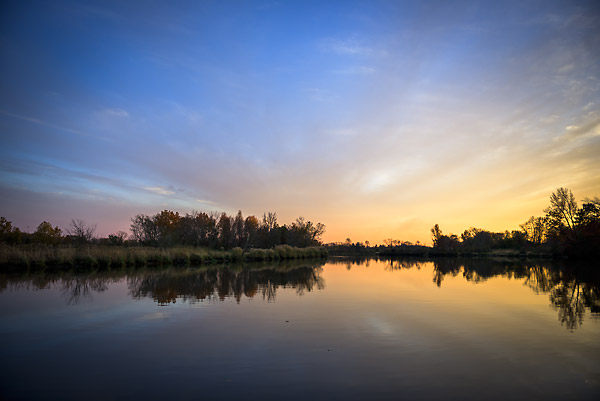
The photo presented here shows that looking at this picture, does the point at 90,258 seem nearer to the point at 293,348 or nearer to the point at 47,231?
the point at 293,348

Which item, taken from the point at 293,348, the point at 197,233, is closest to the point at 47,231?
the point at 197,233

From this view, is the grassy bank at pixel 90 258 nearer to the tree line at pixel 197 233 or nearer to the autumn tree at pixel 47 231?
the tree line at pixel 197 233

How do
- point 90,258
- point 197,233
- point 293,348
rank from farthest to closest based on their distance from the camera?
1. point 197,233
2. point 90,258
3. point 293,348

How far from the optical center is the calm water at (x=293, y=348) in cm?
478

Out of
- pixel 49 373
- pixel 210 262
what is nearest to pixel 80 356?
pixel 49 373

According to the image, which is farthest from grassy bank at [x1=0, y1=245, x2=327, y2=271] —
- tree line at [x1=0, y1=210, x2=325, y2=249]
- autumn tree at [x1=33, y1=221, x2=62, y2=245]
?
autumn tree at [x1=33, y1=221, x2=62, y2=245]

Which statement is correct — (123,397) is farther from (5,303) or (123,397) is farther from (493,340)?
(5,303)

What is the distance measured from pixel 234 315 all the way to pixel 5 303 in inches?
316

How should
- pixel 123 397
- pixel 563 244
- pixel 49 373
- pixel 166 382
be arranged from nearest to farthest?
pixel 123 397
pixel 166 382
pixel 49 373
pixel 563 244

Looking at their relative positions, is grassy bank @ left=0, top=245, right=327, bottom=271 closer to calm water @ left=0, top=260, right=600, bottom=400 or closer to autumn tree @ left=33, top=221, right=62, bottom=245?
calm water @ left=0, top=260, right=600, bottom=400

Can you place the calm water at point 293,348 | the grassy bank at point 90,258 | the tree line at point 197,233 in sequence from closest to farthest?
the calm water at point 293,348 → the grassy bank at point 90,258 → the tree line at point 197,233

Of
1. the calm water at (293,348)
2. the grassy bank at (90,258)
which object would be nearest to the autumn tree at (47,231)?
the grassy bank at (90,258)

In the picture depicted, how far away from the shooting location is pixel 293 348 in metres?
6.71

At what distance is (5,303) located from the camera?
36.4ft
